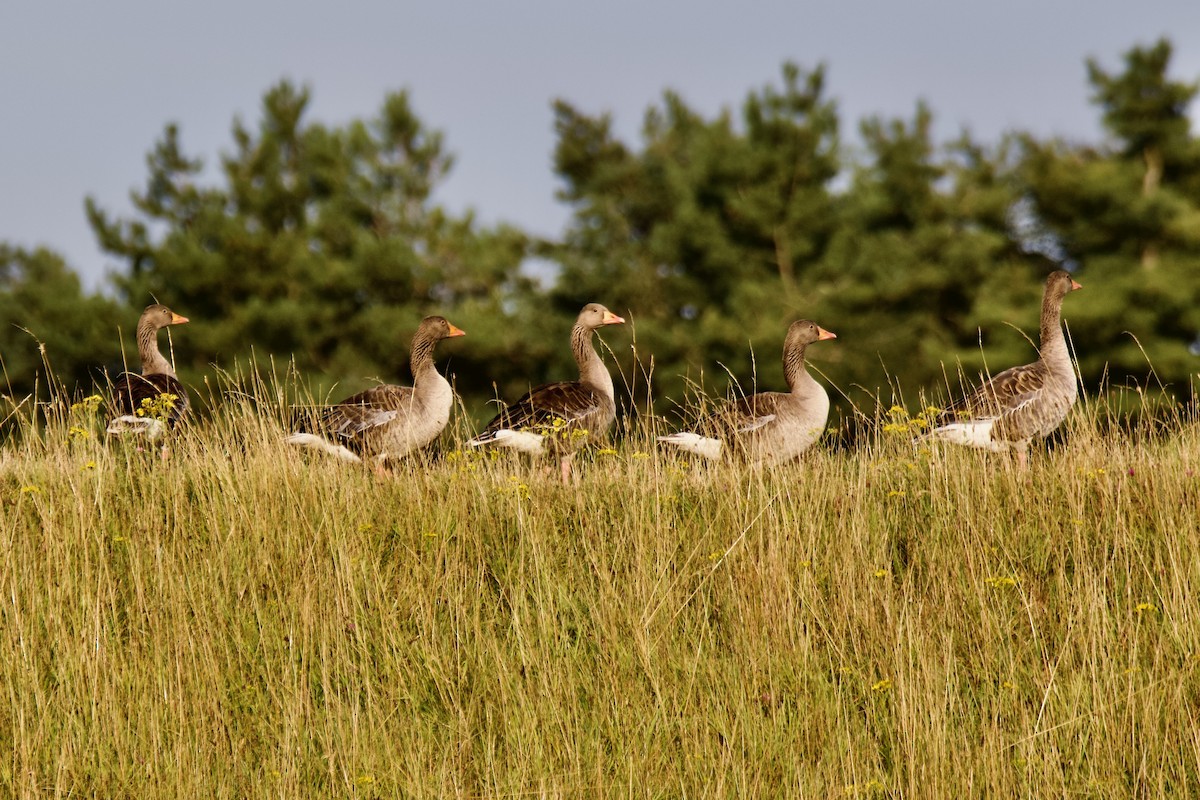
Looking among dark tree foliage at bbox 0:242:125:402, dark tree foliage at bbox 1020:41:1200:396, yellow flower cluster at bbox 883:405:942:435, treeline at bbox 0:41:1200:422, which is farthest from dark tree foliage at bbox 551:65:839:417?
yellow flower cluster at bbox 883:405:942:435

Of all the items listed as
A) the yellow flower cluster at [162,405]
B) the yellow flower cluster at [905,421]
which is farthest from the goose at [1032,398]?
the yellow flower cluster at [162,405]

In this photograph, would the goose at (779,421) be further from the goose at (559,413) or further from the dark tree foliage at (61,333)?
the dark tree foliage at (61,333)

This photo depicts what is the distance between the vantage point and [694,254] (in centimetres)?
3488

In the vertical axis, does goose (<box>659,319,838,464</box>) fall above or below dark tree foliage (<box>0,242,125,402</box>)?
below

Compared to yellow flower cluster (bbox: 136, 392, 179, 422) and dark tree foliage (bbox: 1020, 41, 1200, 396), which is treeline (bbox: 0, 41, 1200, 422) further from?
yellow flower cluster (bbox: 136, 392, 179, 422)

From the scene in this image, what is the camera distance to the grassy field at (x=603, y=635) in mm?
4602

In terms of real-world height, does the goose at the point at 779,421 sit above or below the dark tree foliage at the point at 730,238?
below

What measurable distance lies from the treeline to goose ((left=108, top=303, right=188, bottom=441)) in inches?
638

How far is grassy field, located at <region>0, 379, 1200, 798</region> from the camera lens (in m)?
4.60

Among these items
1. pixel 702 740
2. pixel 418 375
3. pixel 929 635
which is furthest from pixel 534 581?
pixel 418 375

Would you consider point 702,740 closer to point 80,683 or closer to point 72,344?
point 80,683

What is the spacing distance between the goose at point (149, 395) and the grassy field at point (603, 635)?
2.94 ft

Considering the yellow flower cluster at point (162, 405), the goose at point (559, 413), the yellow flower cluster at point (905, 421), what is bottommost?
the yellow flower cluster at point (905, 421)

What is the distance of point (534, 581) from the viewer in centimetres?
585
